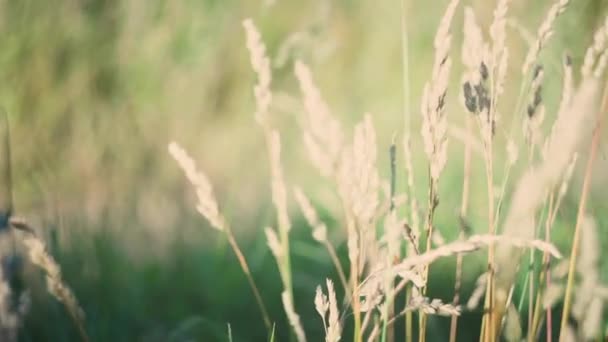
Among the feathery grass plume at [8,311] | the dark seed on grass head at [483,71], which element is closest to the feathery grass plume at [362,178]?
the dark seed on grass head at [483,71]

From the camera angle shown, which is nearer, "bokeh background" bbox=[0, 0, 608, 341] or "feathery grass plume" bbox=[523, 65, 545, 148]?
"feathery grass plume" bbox=[523, 65, 545, 148]

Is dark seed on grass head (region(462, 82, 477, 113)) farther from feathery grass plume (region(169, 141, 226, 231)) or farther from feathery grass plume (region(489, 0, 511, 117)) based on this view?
feathery grass plume (region(169, 141, 226, 231))

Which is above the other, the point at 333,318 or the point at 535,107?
the point at 535,107

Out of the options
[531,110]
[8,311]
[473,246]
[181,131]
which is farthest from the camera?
[181,131]

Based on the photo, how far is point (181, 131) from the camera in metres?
1.49

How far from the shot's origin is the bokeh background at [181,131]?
3.98 feet

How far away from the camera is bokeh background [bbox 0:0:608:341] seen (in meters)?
1.21

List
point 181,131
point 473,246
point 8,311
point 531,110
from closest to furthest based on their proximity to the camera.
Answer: point 473,246 < point 531,110 < point 8,311 < point 181,131

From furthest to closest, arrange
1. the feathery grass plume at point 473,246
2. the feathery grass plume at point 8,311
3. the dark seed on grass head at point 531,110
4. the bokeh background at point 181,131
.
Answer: the bokeh background at point 181,131, the feathery grass plume at point 8,311, the dark seed on grass head at point 531,110, the feathery grass plume at point 473,246

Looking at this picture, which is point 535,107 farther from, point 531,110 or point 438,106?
point 438,106

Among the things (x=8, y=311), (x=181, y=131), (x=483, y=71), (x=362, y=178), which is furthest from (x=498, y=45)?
(x=181, y=131)

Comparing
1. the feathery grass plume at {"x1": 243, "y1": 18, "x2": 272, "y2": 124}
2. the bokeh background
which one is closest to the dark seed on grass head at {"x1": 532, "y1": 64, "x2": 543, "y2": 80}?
the feathery grass plume at {"x1": 243, "y1": 18, "x2": 272, "y2": 124}

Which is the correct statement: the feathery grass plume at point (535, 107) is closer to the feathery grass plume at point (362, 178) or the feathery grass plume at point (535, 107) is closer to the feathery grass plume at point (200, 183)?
the feathery grass plume at point (362, 178)

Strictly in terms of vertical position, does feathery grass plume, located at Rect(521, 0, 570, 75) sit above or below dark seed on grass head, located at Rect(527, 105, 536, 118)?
above
